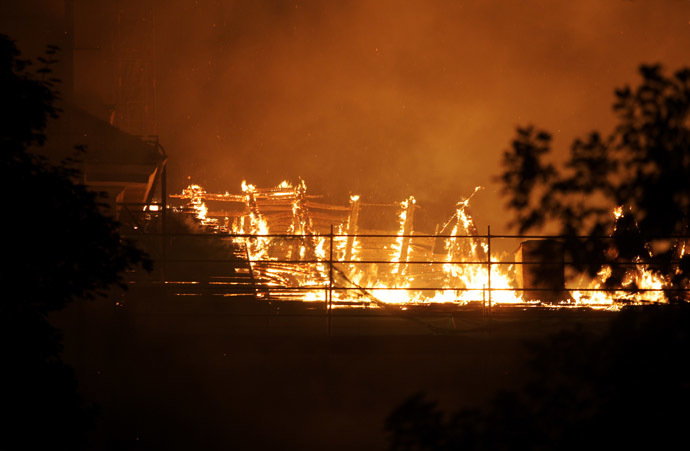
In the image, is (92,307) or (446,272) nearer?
(92,307)

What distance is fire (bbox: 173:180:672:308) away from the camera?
47.9 ft

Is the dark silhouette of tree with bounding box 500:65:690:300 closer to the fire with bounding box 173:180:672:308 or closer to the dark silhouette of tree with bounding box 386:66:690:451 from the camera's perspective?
the dark silhouette of tree with bounding box 386:66:690:451

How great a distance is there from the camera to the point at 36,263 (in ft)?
15.4

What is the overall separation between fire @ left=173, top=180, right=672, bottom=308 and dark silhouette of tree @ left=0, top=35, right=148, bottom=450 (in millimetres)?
8390

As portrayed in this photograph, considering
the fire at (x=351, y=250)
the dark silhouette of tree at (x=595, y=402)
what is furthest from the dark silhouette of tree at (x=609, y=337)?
the fire at (x=351, y=250)

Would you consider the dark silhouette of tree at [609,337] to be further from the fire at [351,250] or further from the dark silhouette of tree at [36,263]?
the fire at [351,250]

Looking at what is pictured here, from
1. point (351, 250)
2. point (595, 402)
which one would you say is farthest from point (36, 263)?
point (351, 250)

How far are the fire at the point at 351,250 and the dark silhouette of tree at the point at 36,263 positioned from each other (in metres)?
8.39

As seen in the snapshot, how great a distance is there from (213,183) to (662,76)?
2005cm

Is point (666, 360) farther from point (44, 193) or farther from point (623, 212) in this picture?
point (44, 193)

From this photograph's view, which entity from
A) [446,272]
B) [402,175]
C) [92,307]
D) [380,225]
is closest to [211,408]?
[92,307]

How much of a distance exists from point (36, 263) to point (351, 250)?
528 inches

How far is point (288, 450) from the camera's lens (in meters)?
8.66

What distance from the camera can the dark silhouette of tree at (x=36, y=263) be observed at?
463 centimetres
